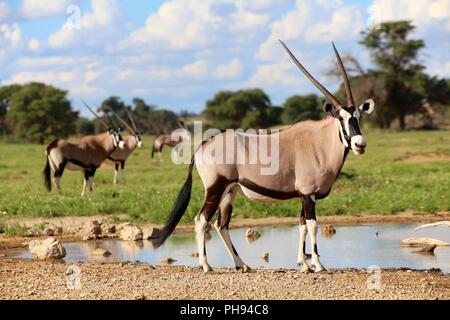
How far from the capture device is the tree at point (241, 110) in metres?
68.3

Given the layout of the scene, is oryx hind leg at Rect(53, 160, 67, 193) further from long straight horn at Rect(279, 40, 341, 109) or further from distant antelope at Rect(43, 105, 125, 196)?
long straight horn at Rect(279, 40, 341, 109)

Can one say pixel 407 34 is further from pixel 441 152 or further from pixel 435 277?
pixel 435 277

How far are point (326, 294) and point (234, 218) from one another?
7246mm

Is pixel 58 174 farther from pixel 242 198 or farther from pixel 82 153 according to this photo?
pixel 242 198

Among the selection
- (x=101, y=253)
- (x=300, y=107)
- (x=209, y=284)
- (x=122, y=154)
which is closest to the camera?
(x=209, y=284)

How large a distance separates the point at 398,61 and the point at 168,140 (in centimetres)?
2865

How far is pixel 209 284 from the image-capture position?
8.10 metres

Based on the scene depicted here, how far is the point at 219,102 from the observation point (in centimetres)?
7188

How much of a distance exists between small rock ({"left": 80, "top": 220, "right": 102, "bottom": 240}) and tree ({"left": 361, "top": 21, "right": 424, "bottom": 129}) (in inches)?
1833

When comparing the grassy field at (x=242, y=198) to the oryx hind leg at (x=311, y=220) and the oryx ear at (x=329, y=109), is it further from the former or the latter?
the oryx ear at (x=329, y=109)

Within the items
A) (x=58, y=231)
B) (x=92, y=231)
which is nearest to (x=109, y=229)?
(x=92, y=231)
